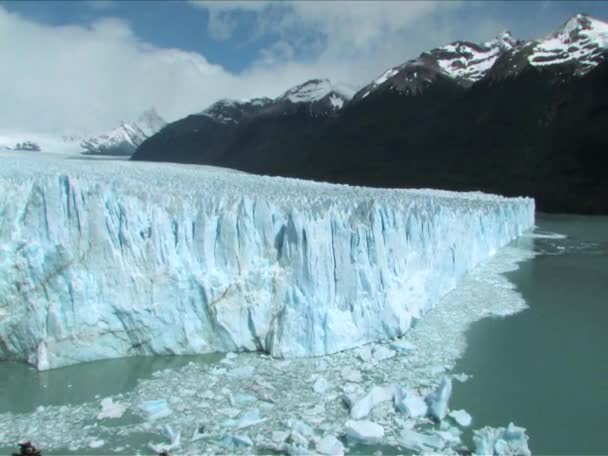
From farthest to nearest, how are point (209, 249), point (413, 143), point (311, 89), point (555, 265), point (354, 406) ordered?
1. point (311, 89)
2. point (413, 143)
3. point (555, 265)
4. point (209, 249)
5. point (354, 406)

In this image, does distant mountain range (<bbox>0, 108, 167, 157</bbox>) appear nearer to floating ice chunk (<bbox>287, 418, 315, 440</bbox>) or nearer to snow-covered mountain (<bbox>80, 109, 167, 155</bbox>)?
snow-covered mountain (<bbox>80, 109, 167, 155</bbox>)

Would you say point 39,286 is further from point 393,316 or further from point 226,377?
point 393,316

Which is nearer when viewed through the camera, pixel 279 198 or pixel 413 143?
pixel 279 198

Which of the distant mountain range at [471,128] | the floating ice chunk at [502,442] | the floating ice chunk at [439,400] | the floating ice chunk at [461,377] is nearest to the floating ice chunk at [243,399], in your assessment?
the floating ice chunk at [439,400]

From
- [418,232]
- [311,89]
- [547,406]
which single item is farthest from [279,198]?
[311,89]

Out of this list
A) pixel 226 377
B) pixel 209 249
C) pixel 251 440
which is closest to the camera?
pixel 251 440

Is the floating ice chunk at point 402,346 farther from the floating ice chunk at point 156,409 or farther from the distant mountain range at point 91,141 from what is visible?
the distant mountain range at point 91,141

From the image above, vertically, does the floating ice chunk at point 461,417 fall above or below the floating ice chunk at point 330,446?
above
